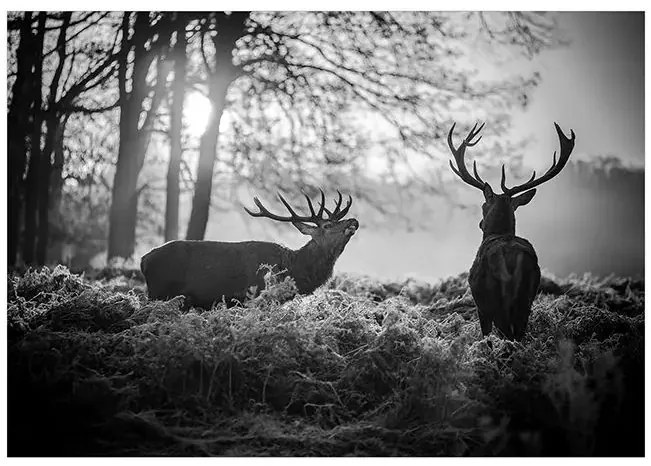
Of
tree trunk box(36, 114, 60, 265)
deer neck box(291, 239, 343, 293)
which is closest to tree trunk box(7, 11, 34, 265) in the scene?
tree trunk box(36, 114, 60, 265)

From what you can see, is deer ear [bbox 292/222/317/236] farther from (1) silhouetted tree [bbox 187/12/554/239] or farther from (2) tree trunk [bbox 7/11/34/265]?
(2) tree trunk [bbox 7/11/34/265]

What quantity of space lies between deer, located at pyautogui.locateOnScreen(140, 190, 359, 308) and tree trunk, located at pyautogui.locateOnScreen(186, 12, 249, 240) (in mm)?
2720

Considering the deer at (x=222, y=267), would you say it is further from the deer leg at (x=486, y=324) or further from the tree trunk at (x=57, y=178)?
the tree trunk at (x=57, y=178)

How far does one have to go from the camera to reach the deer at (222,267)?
5414 millimetres

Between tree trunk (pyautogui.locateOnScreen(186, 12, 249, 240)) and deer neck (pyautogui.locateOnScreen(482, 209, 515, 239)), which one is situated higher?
tree trunk (pyautogui.locateOnScreen(186, 12, 249, 240))

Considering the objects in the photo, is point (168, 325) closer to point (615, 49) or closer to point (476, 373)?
point (476, 373)

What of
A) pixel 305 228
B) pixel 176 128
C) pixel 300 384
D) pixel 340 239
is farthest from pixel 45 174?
pixel 300 384

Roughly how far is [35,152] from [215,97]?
2.66 metres

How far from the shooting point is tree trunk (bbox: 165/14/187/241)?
299 inches

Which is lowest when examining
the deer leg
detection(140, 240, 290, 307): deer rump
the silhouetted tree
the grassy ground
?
the grassy ground

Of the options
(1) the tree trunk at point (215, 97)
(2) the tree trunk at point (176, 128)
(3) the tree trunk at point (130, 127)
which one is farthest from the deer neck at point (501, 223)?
(2) the tree trunk at point (176, 128)

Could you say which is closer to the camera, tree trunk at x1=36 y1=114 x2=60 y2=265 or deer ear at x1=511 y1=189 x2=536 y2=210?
deer ear at x1=511 y1=189 x2=536 y2=210

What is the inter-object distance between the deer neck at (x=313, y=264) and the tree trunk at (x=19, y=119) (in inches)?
143

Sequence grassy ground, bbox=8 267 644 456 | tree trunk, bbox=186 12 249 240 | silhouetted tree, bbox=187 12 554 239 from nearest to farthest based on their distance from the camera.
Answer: grassy ground, bbox=8 267 644 456 < silhouetted tree, bbox=187 12 554 239 < tree trunk, bbox=186 12 249 240
